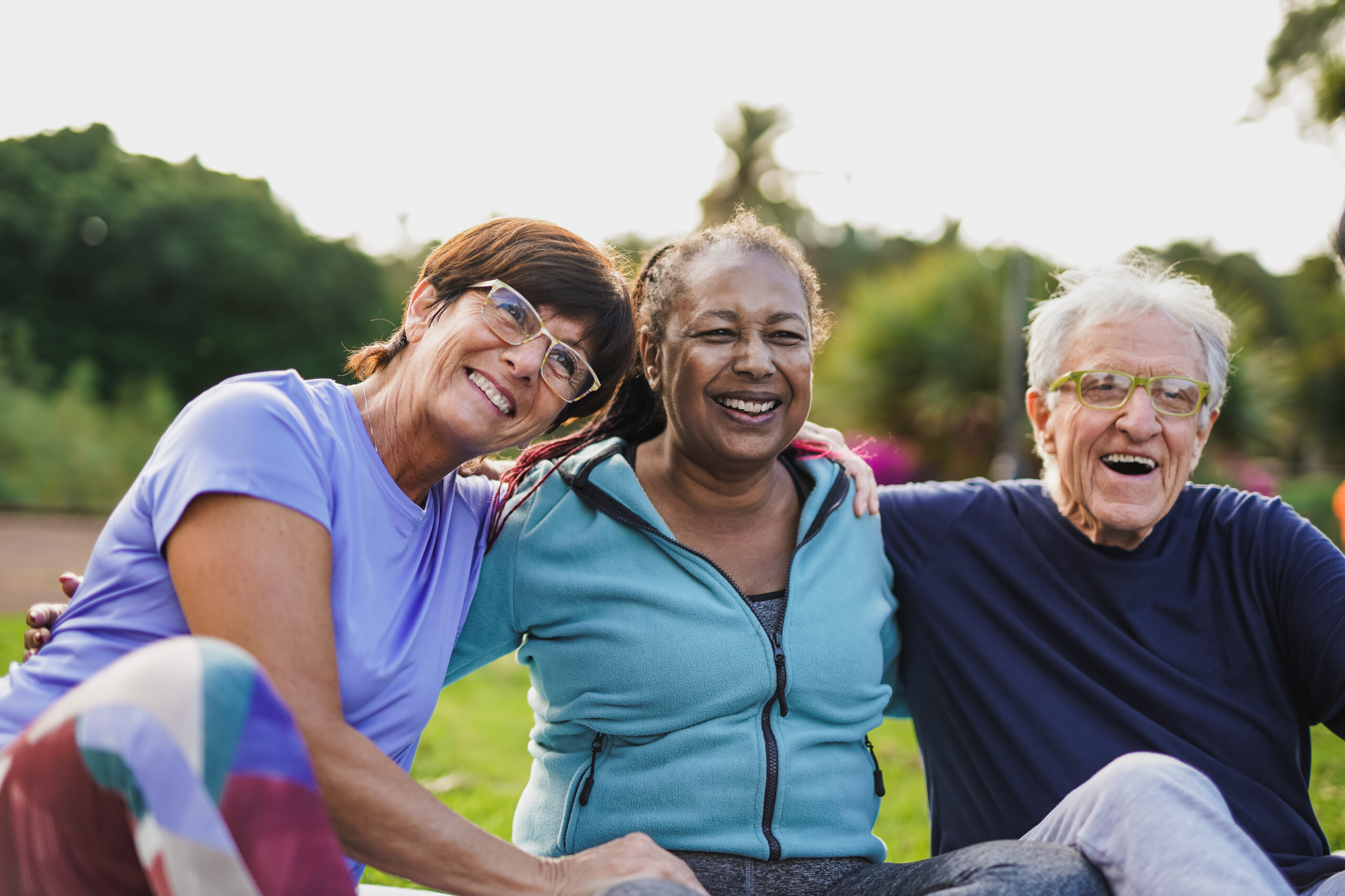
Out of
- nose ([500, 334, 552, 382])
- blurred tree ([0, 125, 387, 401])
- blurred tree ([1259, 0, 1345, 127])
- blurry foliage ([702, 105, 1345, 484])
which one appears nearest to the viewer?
nose ([500, 334, 552, 382])

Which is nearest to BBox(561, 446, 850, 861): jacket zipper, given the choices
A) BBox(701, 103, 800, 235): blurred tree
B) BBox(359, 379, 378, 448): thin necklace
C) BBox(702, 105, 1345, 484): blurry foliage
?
BBox(359, 379, 378, 448): thin necklace

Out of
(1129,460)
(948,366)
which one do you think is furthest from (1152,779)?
(948,366)

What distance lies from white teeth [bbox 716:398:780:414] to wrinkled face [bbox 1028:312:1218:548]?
2.96 feet

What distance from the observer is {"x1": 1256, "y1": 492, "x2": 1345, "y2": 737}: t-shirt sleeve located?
2.41 m

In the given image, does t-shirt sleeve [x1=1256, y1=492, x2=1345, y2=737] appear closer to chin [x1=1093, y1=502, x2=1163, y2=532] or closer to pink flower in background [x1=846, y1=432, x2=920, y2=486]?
chin [x1=1093, y1=502, x2=1163, y2=532]

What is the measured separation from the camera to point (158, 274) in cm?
1773

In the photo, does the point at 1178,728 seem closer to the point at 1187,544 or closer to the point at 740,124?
the point at 1187,544

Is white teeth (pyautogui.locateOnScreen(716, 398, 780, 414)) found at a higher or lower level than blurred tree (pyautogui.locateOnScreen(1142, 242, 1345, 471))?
lower

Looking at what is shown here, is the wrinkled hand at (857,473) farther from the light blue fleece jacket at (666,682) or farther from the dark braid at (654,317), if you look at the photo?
the light blue fleece jacket at (666,682)

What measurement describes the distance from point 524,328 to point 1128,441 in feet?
5.51

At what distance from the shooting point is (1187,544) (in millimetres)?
2709

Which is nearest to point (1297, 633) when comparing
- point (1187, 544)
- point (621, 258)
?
point (1187, 544)

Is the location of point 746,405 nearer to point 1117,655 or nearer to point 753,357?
point 753,357

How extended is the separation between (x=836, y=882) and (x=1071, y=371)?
60.5 inches
